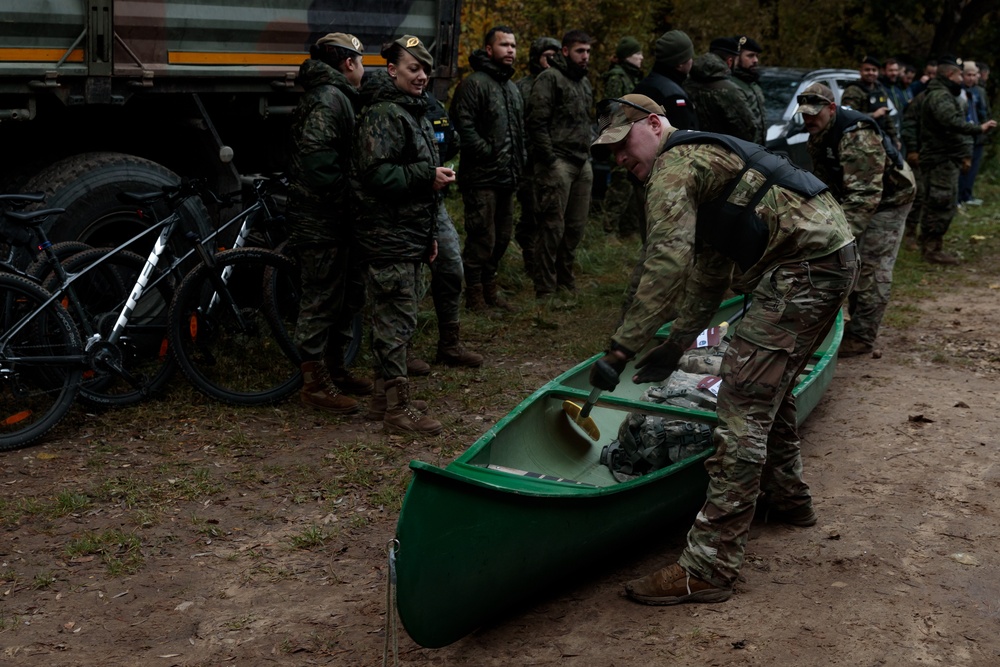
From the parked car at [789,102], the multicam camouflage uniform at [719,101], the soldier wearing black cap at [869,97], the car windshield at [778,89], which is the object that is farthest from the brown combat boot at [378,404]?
the car windshield at [778,89]

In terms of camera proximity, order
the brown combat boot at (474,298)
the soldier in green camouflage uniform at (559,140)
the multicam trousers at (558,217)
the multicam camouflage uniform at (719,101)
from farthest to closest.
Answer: the multicam trousers at (558,217) → the soldier in green camouflage uniform at (559,140) → the brown combat boot at (474,298) → the multicam camouflage uniform at (719,101)

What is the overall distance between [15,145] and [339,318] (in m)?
2.22

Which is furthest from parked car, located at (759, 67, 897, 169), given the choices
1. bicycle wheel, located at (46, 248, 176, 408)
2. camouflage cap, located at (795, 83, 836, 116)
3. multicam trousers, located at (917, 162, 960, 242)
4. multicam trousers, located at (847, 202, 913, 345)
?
bicycle wheel, located at (46, 248, 176, 408)

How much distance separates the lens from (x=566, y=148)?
8836 millimetres

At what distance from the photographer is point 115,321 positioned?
614 centimetres

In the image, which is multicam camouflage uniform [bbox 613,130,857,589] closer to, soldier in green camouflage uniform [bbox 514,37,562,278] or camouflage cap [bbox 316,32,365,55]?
camouflage cap [bbox 316,32,365,55]

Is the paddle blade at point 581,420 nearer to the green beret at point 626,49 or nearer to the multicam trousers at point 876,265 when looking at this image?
the multicam trousers at point 876,265

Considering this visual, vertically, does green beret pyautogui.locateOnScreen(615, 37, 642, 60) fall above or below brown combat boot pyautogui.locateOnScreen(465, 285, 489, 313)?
above

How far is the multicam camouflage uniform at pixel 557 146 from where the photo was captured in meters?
8.74

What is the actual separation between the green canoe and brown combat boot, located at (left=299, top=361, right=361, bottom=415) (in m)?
1.49

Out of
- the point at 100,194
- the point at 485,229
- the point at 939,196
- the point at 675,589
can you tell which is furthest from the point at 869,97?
the point at 675,589

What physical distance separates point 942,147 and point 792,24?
7.53 metres

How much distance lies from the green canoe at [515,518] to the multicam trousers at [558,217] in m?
3.73

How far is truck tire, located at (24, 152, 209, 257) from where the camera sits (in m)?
6.29
